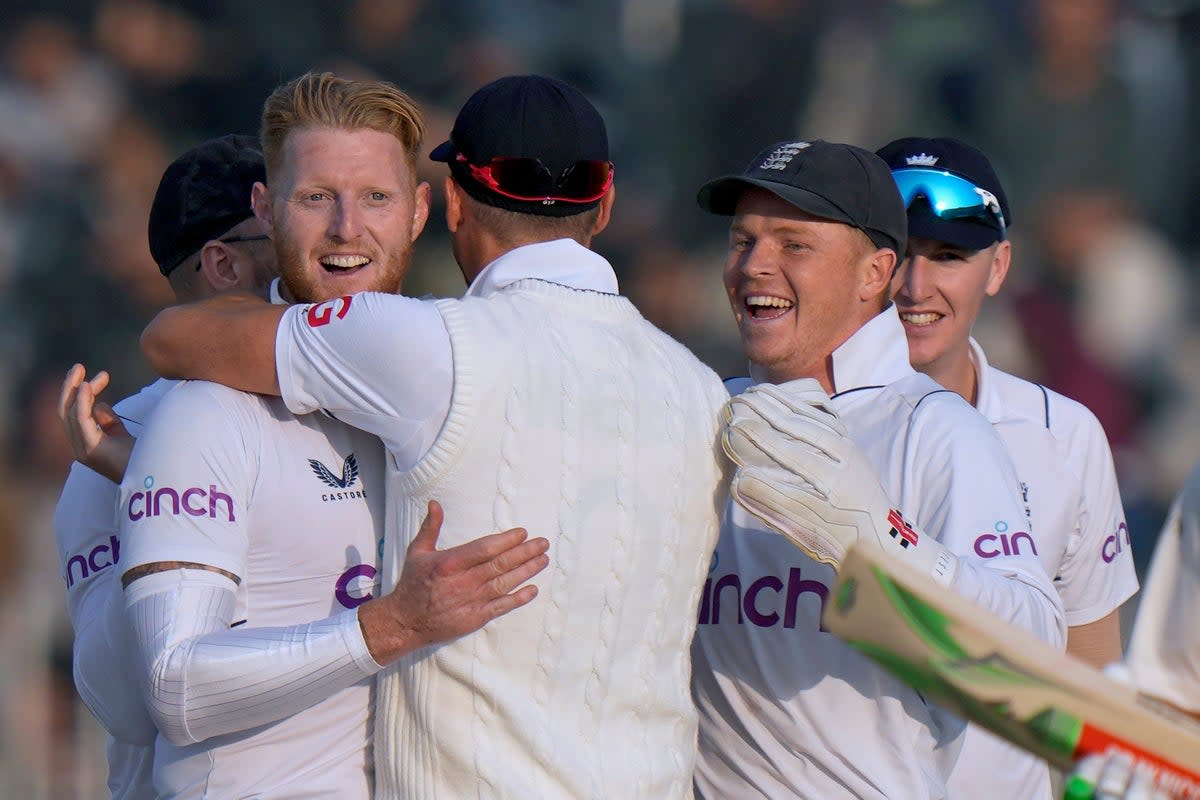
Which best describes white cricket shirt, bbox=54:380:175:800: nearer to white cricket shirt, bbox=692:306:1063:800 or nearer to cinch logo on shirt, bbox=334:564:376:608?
cinch logo on shirt, bbox=334:564:376:608

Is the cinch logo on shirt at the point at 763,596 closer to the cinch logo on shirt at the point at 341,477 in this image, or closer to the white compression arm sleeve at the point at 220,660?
the cinch logo on shirt at the point at 341,477

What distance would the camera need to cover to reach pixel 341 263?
2.77 m

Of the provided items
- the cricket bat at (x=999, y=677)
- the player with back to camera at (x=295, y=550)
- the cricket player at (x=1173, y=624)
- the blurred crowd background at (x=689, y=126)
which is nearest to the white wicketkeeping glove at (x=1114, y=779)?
the cricket bat at (x=999, y=677)

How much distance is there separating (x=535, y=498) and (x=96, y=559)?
3.05ft

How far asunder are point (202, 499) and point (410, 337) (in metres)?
0.43

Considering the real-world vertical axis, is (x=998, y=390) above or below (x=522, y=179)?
below

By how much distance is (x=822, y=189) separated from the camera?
9.67 ft

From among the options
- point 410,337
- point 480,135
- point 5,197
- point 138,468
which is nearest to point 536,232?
point 480,135

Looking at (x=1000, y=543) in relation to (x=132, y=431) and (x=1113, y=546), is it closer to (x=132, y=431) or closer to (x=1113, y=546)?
(x=1113, y=546)

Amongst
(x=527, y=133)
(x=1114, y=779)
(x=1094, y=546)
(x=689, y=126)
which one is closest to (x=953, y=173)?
(x=1094, y=546)

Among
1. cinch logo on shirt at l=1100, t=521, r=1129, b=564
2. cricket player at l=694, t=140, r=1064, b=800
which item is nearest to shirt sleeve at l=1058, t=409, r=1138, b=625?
cinch logo on shirt at l=1100, t=521, r=1129, b=564

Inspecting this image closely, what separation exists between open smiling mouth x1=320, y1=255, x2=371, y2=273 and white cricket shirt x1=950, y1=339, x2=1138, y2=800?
1.54m

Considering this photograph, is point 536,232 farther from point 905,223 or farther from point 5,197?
point 5,197

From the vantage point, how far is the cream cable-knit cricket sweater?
2410 mm
